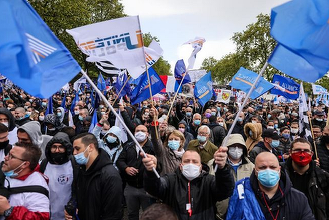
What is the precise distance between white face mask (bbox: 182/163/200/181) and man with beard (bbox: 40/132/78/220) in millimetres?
1266

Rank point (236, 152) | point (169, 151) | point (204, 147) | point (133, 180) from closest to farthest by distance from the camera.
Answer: point (236, 152)
point (133, 180)
point (169, 151)
point (204, 147)

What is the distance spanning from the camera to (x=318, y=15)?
2.36 m

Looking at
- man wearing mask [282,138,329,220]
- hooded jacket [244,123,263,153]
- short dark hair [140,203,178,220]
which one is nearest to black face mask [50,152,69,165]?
short dark hair [140,203,178,220]

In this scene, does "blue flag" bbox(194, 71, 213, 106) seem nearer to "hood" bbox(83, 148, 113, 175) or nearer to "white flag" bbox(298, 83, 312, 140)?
"white flag" bbox(298, 83, 312, 140)

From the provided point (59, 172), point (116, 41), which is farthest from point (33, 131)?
point (116, 41)

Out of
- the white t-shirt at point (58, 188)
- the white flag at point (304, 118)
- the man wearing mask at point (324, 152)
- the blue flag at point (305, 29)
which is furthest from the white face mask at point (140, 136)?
the white flag at point (304, 118)

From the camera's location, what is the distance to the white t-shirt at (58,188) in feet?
9.91

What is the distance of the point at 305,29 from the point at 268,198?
61.6 inches

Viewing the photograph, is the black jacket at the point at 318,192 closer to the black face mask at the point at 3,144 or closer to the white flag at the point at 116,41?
the white flag at the point at 116,41

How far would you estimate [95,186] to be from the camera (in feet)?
9.07

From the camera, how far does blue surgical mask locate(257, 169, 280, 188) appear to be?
2.54 m

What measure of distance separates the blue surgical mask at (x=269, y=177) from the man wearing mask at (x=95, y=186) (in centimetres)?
141

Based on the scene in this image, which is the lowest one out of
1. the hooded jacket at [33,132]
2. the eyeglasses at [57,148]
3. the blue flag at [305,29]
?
the eyeglasses at [57,148]

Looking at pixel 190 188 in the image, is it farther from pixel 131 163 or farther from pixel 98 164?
pixel 131 163
